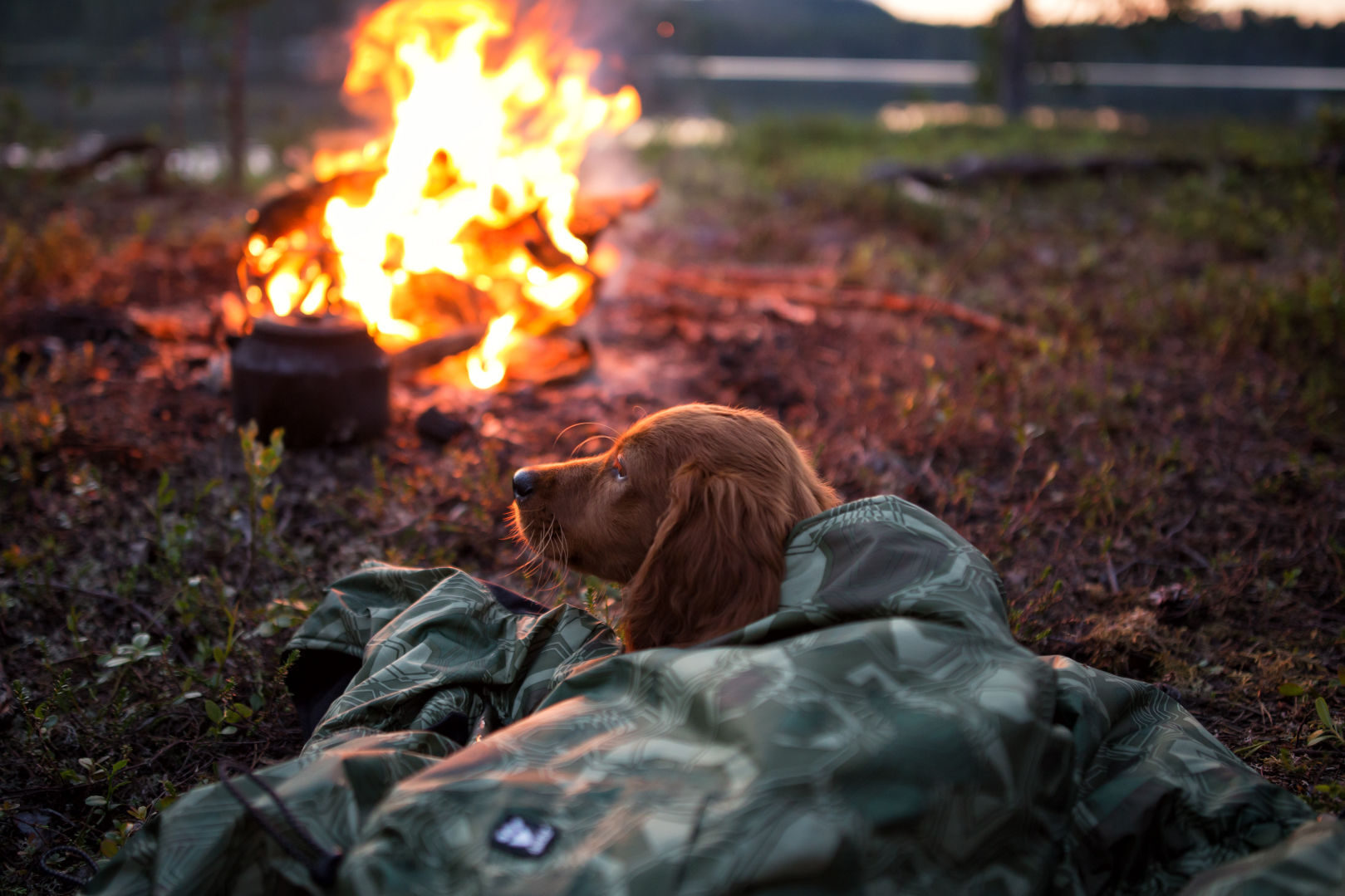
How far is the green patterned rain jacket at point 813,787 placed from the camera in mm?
1654

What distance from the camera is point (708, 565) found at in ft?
7.23

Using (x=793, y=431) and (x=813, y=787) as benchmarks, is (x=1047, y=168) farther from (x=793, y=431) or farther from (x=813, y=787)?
(x=813, y=787)

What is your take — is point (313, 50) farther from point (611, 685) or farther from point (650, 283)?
point (611, 685)

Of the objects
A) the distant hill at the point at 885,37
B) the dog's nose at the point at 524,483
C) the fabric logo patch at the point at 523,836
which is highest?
the distant hill at the point at 885,37

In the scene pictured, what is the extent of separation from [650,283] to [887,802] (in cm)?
642

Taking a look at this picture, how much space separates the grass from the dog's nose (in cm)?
36

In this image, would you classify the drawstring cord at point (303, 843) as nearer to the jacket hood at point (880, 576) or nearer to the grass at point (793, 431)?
the grass at point (793, 431)

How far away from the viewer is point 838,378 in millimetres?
5699

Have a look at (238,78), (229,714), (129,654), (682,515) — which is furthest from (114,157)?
(682,515)

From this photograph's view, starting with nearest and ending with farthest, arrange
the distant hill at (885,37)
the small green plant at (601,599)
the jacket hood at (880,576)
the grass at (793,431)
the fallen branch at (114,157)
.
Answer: the jacket hood at (880,576), the grass at (793,431), the small green plant at (601,599), the fallen branch at (114,157), the distant hill at (885,37)

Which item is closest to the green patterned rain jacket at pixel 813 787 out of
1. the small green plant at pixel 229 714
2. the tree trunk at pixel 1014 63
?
the small green plant at pixel 229 714

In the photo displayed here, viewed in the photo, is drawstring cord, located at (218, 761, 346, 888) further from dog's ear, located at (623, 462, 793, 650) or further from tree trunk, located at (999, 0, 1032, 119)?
tree trunk, located at (999, 0, 1032, 119)

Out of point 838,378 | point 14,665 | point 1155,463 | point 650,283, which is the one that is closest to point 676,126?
point 650,283

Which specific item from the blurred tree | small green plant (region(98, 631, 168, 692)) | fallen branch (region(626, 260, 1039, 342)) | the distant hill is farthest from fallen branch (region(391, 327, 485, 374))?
the distant hill
